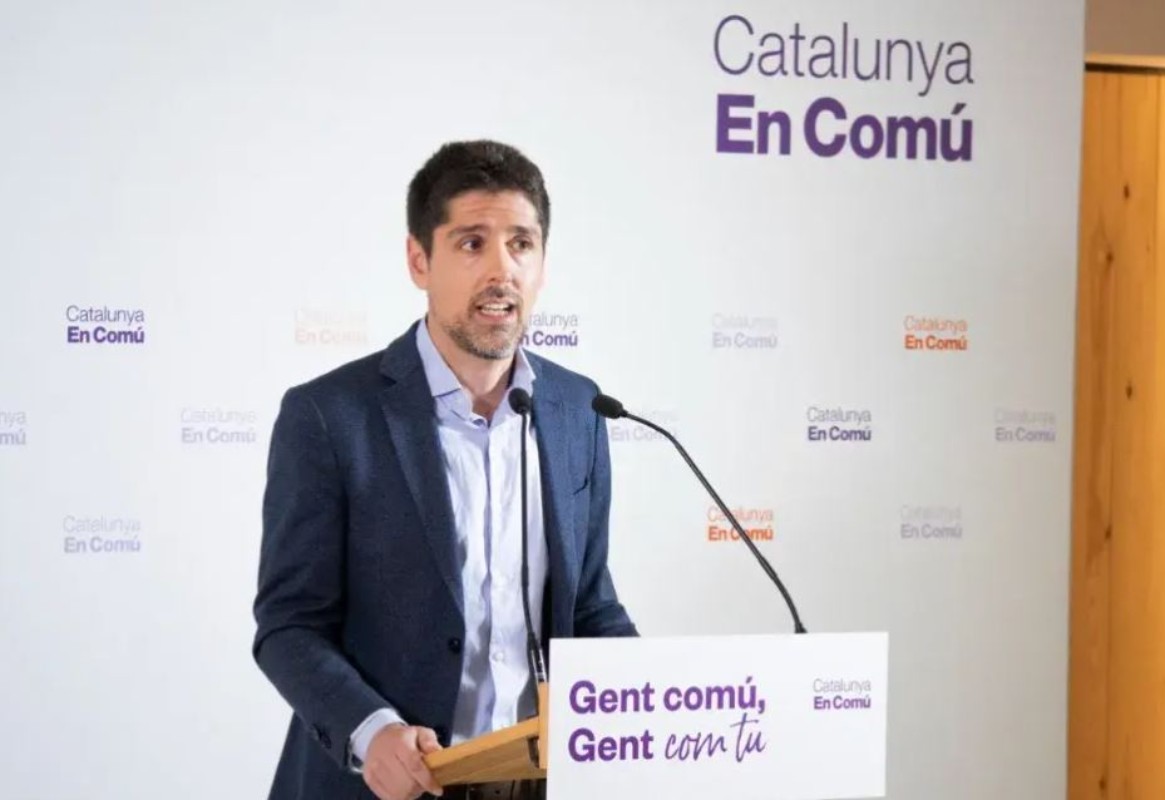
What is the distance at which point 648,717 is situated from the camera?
2.00m

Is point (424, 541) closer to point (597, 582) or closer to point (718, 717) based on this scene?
point (597, 582)

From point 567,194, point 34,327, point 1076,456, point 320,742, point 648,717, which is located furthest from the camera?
point 1076,456

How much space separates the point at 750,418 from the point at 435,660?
77.5 inches

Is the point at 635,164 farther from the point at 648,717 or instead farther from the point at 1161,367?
the point at 648,717

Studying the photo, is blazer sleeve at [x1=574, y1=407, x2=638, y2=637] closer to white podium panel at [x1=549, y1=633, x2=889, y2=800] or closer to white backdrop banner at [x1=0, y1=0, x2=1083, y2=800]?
white podium panel at [x1=549, y1=633, x2=889, y2=800]

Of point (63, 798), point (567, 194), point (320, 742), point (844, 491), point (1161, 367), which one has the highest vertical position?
point (567, 194)

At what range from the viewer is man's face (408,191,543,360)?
2.64m

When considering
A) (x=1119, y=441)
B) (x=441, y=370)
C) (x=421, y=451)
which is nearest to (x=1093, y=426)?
(x=1119, y=441)

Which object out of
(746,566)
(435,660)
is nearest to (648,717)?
(435,660)

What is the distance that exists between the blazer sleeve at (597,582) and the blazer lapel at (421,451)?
0.31m

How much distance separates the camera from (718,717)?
79.7 inches

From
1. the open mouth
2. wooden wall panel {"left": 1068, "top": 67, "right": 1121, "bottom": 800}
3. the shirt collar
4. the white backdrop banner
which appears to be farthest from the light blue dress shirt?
wooden wall panel {"left": 1068, "top": 67, "right": 1121, "bottom": 800}

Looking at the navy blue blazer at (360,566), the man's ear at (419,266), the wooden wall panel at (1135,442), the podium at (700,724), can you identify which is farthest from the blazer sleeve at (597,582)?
the wooden wall panel at (1135,442)

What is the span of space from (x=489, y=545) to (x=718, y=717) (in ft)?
1.90
